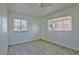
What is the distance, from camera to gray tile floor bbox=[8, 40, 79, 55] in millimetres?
1240

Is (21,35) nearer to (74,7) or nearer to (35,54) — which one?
(35,54)

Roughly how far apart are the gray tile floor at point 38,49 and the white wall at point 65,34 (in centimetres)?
7

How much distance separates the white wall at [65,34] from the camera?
1282 millimetres

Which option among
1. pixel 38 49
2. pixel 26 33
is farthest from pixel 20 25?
pixel 38 49

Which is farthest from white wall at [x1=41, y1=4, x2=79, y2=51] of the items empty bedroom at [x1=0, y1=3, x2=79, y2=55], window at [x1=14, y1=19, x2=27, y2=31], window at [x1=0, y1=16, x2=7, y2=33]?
window at [x1=0, y1=16, x2=7, y2=33]

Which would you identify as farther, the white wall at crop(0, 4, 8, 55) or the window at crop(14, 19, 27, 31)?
the window at crop(14, 19, 27, 31)

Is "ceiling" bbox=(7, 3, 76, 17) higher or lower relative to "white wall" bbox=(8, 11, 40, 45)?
higher

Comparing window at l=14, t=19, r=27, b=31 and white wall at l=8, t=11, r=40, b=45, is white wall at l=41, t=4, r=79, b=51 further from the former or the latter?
window at l=14, t=19, r=27, b=31

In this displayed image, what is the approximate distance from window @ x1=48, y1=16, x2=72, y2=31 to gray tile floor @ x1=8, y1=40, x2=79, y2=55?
24 cm

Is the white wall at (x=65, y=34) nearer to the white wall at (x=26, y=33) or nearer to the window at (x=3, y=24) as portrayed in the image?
the white wall at (x=26, y=33)

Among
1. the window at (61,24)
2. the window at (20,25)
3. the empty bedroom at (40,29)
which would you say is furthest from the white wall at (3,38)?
the window at (61,24)

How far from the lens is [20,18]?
1277 mm
